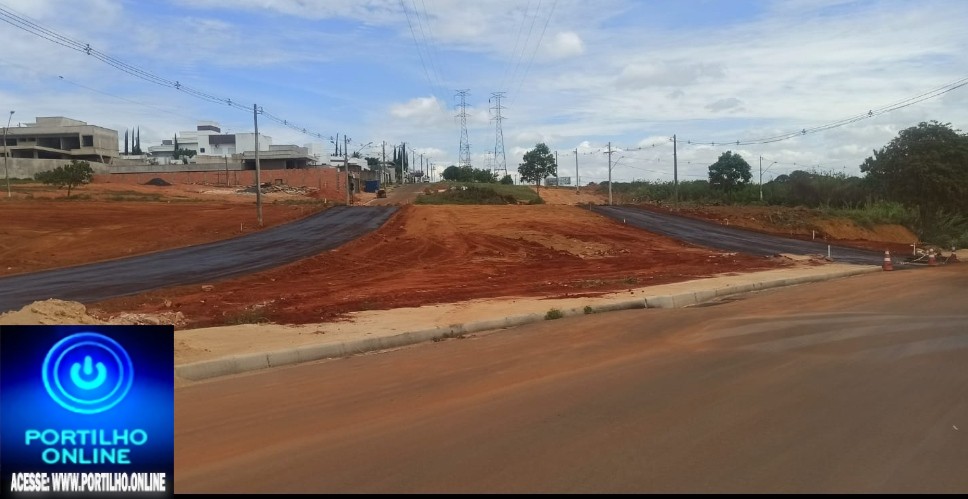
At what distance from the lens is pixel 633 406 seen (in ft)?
23.1

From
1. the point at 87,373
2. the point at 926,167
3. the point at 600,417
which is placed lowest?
the point at 600,417

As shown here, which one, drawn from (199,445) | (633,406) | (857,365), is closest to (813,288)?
(857,365)

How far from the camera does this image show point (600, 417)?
6.69 meters

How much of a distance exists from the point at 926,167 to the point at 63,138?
107735 millimetres

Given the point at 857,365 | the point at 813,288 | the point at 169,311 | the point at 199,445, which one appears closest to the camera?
the point at 199,445

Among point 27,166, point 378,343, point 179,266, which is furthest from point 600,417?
point 27,166

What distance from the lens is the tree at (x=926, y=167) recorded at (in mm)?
39469

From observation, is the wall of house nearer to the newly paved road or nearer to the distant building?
the distant building

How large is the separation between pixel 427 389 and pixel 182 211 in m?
45.5

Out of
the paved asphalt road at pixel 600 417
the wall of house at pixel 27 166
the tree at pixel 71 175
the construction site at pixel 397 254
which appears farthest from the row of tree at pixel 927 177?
the wall of house at pixel 27 166

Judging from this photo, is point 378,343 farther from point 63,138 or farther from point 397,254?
point 63,138

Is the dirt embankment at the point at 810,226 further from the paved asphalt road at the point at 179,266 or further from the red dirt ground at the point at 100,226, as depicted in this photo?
the red dirt ground at the point at 100,226

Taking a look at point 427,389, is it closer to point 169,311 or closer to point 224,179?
point 169,311

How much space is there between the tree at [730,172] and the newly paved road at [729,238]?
29.3 metres
